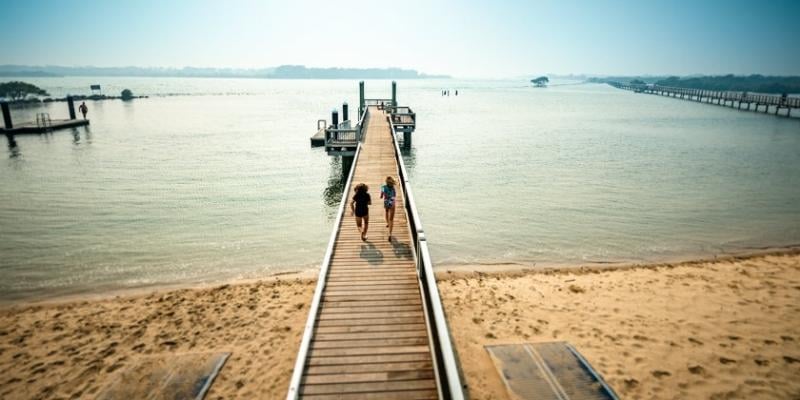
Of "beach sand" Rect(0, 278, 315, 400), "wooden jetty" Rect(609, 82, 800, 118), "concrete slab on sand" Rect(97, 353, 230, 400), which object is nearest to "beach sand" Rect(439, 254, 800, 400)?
"beach sand" Rect(0, 278, 315, 400)

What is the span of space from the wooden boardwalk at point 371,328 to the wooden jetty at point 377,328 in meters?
0.01

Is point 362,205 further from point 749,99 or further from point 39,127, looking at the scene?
point 749,99

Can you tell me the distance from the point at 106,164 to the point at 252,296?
2418 cm

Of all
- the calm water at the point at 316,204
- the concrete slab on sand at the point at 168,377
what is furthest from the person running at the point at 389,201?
the calm water at the point at 316,204

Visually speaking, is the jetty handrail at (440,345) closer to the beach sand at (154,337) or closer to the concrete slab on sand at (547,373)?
the concrete slab on sand at (547,373)

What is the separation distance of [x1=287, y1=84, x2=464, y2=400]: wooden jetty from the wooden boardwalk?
13 millimetres

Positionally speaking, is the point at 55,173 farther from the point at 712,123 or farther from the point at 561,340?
the point at 712,123

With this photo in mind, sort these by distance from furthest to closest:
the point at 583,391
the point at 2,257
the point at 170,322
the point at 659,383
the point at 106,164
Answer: the point at 106,164 → the point at 2,257 → the point at 170,322 → the point at 659,383 → the point at 583,391

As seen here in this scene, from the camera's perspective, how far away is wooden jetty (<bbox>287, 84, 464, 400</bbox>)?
215 inches

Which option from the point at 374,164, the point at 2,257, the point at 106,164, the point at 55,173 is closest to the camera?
the point at 2,257

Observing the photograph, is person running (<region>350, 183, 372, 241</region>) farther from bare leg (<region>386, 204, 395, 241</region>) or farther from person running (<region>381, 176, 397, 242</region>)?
bare leg (<region>386, 204, 395, 241</region>)

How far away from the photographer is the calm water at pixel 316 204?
14.9 metres

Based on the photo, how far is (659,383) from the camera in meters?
8.06

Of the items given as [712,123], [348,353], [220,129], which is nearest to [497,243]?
[348,353]
